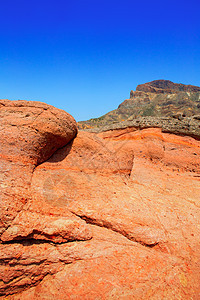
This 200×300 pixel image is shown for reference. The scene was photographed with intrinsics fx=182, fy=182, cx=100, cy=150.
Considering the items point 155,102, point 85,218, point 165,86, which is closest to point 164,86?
point 165,86

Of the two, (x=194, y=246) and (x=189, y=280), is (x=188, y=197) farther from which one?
(x=189, y=280)

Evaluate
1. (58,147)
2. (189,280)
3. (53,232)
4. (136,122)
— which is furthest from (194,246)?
(136,122)

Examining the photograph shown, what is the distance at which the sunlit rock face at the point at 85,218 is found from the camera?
3166 mm

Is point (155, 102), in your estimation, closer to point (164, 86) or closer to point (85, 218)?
point (164, 86)

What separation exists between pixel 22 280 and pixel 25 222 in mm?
937

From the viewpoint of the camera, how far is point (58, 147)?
5.81 metres

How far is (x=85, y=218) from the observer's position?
13.3 ft

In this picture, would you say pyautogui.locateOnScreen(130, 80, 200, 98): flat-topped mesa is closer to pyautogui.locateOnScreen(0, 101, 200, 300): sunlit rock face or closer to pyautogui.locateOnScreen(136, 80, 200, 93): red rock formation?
pyautogui.locateOnScreen(136, 80, 200, 93): red rock formation

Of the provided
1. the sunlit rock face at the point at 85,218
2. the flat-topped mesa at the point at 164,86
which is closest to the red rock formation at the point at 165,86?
the flat-topped mesa at the point at 164,86

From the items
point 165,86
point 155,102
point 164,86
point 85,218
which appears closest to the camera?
point 85,218

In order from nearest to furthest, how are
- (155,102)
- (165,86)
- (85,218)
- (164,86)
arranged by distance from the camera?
1. (85,218)
2. (155,102)
3. (164,86)
4. (165,86)

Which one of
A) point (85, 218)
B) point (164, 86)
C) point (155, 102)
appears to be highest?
point (164, 86)

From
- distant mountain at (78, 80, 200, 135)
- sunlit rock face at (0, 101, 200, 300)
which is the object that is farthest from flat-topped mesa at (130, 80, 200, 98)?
sunlit rock face at (0, 101, 200, 300)

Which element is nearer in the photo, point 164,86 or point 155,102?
point 155,102
